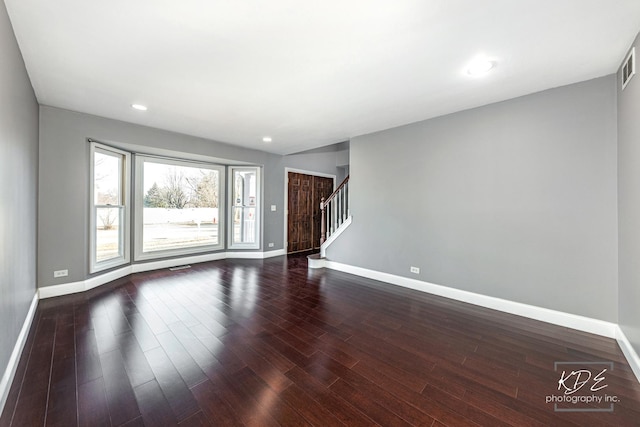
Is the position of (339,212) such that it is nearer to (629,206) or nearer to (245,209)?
(245,209)

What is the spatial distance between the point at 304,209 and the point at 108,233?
14.1ft

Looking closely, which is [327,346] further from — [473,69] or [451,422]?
[473,69]

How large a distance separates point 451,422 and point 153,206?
549cm

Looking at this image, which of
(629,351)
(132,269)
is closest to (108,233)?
(132,269)

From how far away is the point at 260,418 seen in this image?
4.85 ft

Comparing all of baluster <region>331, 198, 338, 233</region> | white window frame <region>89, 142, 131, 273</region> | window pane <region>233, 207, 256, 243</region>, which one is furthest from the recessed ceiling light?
white window frame <region>89, 142, 131, 273</region>

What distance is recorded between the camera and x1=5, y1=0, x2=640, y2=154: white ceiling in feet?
5.48

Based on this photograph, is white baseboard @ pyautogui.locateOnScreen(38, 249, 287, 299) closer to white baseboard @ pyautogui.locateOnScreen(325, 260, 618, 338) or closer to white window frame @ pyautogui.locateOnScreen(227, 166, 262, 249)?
white window frame @ pyautogui.locateOnScreen(227, 166, 262, 249)

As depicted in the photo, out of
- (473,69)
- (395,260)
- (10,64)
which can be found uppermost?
(473,69)

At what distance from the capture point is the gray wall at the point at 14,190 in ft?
5.52

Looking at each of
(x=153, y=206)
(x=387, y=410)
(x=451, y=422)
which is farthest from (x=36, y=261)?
(x=451, y=422)

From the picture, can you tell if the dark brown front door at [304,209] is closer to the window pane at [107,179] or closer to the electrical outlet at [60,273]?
the window pane at [107,179]

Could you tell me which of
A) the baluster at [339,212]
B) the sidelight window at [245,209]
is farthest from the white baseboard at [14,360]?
the baluster at [339,212]

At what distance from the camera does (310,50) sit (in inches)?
82.3
